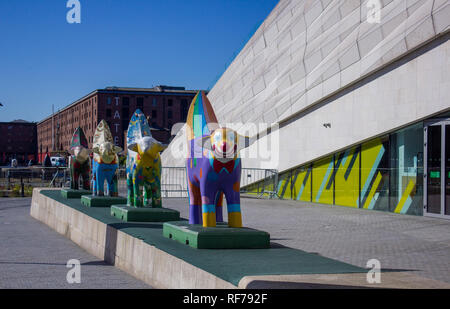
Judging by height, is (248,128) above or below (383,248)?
above

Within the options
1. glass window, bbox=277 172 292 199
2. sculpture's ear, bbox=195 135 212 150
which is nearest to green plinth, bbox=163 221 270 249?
sculpture's ear, bbox=195 135 212 150

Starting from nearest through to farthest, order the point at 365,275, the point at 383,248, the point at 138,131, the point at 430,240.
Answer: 1. the point at 365,275
2. the point at 383,248
3. the point at 430,240
4. the point at 138,131

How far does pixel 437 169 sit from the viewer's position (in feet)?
56.1

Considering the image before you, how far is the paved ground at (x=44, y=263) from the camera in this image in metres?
8.80

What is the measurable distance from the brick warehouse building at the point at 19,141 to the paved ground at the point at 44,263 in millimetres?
122111

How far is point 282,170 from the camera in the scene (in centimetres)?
2614

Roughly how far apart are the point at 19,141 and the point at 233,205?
446 feet

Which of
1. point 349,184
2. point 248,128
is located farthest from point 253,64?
point 349,184

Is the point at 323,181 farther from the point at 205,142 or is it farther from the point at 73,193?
the point at 205,142

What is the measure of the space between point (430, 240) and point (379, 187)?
6.87 metres

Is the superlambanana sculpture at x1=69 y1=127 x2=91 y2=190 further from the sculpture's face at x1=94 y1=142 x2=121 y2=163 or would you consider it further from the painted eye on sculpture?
the painted eye on sculpture

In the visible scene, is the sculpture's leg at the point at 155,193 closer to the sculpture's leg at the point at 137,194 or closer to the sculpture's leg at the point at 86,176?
the sculpture's leg at the point at 137,194

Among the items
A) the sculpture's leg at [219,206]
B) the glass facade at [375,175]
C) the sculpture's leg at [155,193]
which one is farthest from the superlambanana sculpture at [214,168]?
the glass facade at [375,175]
